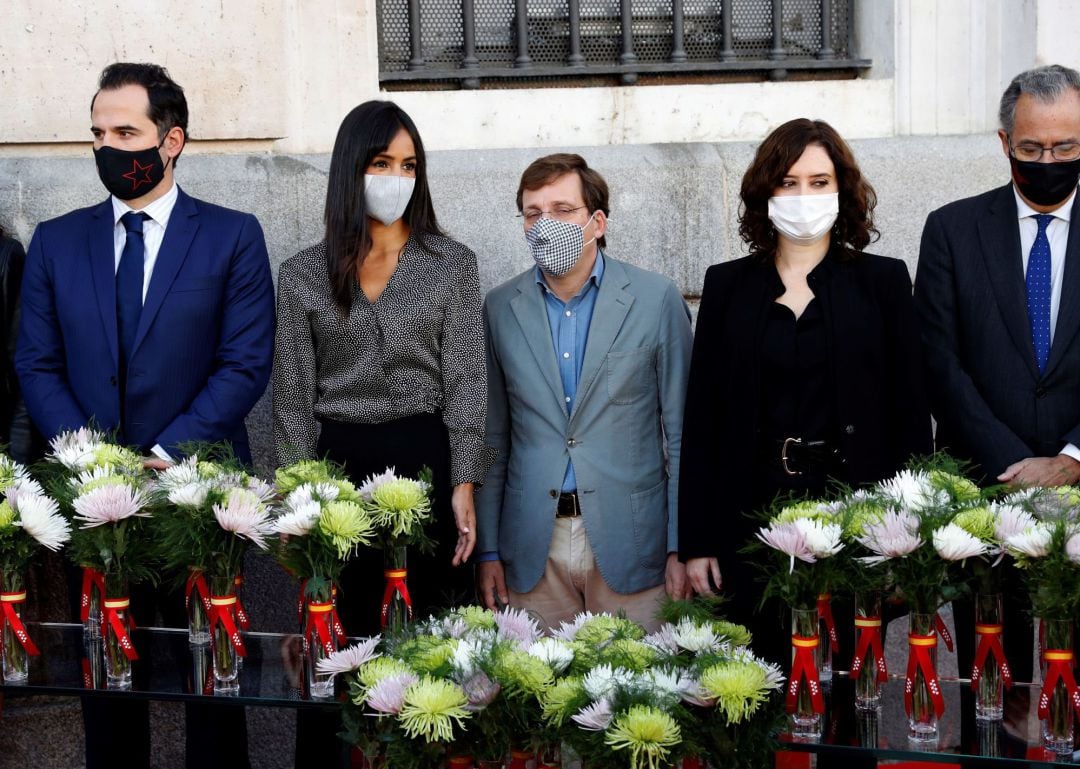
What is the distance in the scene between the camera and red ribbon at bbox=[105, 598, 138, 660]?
3.32 m

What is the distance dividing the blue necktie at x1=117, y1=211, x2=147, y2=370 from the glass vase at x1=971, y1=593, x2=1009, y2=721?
2.57m

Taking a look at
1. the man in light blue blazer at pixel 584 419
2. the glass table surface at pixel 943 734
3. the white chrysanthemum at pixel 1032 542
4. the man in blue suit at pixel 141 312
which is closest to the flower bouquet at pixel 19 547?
the man in blue suit at pixel 141 312

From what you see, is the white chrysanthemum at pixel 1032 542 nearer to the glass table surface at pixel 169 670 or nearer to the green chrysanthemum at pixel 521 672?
the green chrysanthemum at pixel 521 672

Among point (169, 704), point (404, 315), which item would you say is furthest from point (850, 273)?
point (169, 704)

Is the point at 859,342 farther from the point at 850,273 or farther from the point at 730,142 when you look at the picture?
A: the point at 730,142

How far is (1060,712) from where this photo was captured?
9.22 feet

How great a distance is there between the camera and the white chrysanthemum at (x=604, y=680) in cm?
275

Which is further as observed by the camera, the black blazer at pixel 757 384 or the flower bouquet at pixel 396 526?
the black blazer at pixel 757 384

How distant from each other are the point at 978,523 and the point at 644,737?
83 cm

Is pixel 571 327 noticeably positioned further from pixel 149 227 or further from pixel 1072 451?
pixel 1072 451

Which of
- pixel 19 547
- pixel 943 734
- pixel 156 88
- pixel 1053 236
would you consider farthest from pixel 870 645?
pixel 156 88

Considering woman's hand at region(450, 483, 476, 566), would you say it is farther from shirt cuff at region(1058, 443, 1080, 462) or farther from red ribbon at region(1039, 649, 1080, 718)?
red ribbon at region(1039, 649, 1080, 718)

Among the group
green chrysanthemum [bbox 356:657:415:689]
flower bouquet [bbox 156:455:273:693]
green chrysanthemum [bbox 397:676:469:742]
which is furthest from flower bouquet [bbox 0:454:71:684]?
green chrysanthemum [bbox 397:676:469:742]

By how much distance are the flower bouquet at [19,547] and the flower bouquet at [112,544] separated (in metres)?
0.05
